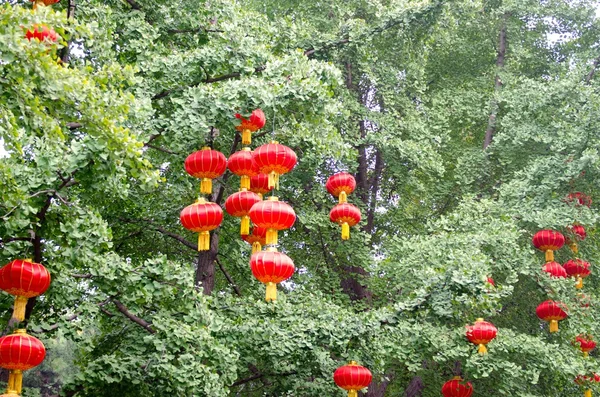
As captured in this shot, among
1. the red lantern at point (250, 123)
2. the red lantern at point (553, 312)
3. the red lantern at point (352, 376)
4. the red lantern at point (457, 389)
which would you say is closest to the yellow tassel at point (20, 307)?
the red lantern at point (250, 123)

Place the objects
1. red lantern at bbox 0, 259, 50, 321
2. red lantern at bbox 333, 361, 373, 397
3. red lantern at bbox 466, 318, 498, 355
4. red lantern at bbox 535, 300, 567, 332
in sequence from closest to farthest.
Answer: red lantern at bbox 0, 259, 50, 321, red lantern at bbox 333, 361, 373, 397, red lantern at bbox 466, 318, 498, 355, red lantern at bbox 535, 300, 567, 332

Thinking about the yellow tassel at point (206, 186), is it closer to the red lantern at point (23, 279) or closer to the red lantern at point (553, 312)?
the red lantern at point (23, 279)

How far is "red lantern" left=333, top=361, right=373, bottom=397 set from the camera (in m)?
8.65

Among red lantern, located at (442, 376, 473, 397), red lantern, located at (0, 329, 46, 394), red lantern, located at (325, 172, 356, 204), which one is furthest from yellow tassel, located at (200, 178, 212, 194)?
red lantern, located at (442, 376, 473, 397)

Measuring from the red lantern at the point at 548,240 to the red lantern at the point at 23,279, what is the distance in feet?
22.7

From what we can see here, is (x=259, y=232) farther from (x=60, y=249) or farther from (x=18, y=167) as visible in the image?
(x=18, y=167)

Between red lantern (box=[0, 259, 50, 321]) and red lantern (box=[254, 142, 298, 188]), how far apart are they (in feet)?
7.55

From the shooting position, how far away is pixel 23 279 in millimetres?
6434

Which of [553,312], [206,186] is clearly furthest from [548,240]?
[206,186]

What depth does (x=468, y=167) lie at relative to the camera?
13.2 meters

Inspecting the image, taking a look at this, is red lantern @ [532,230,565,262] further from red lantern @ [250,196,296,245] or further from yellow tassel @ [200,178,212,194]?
yellow tassel @ [200,178,212,194]

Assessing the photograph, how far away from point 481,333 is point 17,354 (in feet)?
17.3

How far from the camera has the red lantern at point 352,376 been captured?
28.4 ft

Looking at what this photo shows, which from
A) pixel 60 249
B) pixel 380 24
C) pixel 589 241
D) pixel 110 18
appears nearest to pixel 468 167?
pixel 589 241
